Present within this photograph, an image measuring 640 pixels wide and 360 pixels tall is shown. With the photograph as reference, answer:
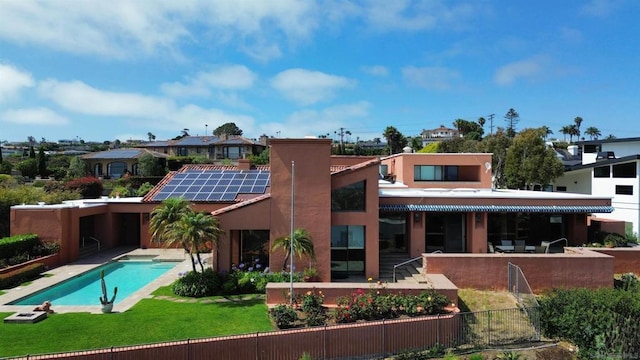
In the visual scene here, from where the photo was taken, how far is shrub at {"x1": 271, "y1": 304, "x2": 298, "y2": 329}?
15.2 metres

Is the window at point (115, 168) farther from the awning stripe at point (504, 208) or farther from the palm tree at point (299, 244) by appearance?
the awning stripe at point (504, 208)

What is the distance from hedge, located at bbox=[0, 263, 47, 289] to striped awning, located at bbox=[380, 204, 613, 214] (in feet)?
64.7

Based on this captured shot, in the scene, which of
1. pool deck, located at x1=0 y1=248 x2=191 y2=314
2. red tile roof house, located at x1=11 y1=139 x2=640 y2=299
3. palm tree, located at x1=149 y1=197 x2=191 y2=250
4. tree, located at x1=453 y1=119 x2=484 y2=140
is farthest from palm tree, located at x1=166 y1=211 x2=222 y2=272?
tree, located at x1=453 y1=119 x2=484 y2=140

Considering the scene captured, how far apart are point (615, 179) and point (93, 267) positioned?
4435 centimetres

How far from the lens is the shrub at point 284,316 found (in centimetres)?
1524

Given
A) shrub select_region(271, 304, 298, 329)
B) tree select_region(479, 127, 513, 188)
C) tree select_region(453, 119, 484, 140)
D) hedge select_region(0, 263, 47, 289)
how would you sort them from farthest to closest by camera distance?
tree select_region(453, 119, 484, 140) < tree select_region(479, 127, 513, 188) < hedge select_region(0, 263, 47, 289) < shrub select_region(271, 304, 298, 329)

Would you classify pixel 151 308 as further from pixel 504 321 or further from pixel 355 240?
pixel 504 321

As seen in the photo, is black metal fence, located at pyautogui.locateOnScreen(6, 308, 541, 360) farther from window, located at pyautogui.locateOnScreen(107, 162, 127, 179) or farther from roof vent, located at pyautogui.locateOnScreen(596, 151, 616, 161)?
window, located at pyautogui.locateOnScreen(107, 162, 127, 179)

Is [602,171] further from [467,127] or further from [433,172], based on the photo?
[467,127]

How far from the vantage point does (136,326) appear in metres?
14.9

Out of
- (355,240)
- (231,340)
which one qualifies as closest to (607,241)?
(355,240)

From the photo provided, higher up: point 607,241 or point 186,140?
point 186,140

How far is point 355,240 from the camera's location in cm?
2169

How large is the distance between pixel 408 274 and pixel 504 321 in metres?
5.71
